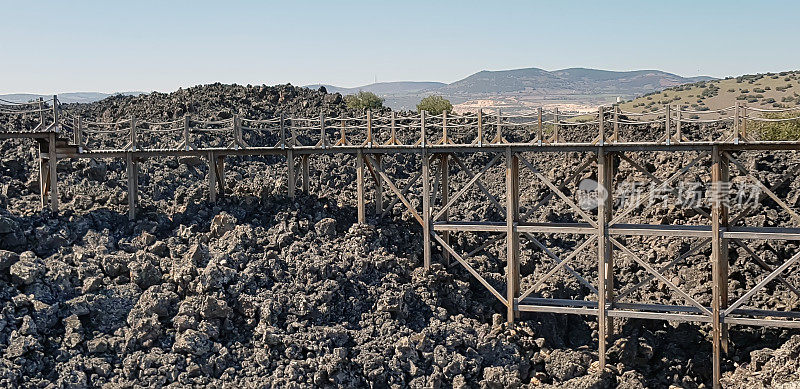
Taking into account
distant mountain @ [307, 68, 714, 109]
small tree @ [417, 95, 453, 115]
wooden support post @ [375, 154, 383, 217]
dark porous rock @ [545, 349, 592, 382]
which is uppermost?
distant mountain @ [307, 68, 714, 109]

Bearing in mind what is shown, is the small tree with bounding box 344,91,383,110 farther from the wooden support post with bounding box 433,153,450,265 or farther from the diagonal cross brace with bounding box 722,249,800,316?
the diagonal cross brace with bounding box 722,249,800,316

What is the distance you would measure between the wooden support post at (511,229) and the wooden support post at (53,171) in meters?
10.7

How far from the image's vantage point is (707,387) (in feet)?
66.1

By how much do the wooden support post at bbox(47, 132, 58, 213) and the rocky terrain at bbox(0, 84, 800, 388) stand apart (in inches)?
14.1

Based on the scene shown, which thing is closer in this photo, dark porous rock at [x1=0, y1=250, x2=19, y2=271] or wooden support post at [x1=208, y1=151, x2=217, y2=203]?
dark porous rock at [x1=0, y1=250, x2=19, y2=271]

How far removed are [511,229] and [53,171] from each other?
11.0 metres

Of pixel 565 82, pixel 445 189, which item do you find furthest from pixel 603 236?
pixel 565 82

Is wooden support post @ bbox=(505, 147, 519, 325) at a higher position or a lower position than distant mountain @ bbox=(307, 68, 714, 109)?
lower

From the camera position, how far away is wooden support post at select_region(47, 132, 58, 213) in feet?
73.2

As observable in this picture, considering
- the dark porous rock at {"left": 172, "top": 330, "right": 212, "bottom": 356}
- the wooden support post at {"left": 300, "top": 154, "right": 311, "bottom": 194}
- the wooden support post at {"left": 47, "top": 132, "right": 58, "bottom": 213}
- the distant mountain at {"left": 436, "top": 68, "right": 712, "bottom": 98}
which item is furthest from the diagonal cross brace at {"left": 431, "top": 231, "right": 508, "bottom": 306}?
the distant mountain at {"left": 436, "top": 68, "right": 712, "bottom": 98}

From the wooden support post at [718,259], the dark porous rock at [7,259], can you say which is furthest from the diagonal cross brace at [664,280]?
the dark porous rock at [7,259]

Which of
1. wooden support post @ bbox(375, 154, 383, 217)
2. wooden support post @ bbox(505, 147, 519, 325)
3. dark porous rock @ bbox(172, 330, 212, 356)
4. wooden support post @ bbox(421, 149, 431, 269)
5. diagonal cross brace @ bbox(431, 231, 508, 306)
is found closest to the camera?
dark porous rock @ bbox(172, 330, 212, 356)

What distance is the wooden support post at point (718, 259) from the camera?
63.4 feet

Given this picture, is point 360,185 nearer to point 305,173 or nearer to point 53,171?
point 305,173
